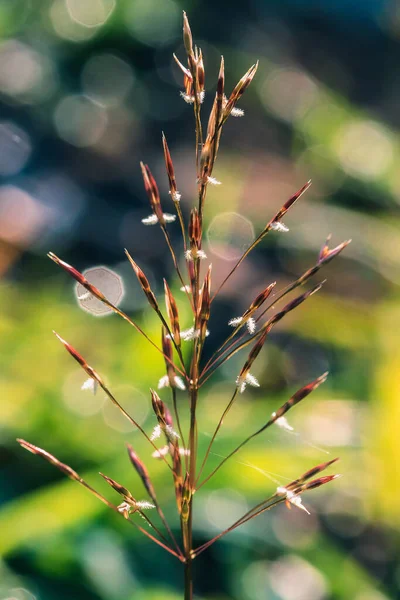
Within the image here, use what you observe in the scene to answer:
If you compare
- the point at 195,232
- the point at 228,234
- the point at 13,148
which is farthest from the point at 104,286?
the point at 195,232

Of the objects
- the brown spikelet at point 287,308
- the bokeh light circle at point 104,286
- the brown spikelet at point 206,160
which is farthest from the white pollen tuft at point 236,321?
the bokeh light circle at point 104,286

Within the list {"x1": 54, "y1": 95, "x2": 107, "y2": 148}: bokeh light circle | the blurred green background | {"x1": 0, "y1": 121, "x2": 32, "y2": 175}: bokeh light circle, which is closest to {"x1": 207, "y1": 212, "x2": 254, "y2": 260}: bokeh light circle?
the blurred green background

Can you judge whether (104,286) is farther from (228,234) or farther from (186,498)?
(186,498)

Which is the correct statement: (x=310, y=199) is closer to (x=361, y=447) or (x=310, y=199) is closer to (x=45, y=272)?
(x=45, y=272)

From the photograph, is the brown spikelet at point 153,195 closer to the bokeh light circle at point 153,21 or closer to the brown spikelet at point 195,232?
the brown spikelet at point 195,232

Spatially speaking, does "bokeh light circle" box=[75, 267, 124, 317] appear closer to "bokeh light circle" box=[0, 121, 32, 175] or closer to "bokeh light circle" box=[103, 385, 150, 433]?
"bokeh light circle" box=[103, 385, 150, 433]

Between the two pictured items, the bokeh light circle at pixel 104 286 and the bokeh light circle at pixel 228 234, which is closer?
the bokeh light circle at pixel 104 286
